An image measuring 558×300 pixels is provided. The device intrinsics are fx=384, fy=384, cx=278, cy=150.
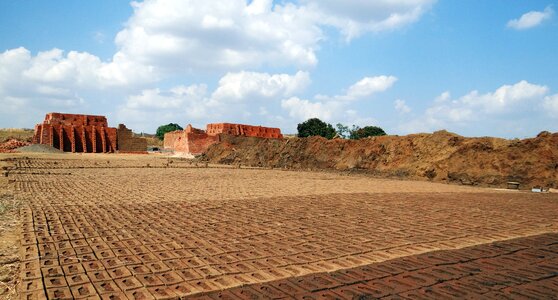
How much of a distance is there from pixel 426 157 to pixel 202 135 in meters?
21.6

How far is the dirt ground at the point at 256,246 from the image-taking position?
282 centimetres

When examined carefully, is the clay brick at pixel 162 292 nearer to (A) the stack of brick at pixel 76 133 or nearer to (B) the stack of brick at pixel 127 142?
(A) the stack of brick at pixel 76 133

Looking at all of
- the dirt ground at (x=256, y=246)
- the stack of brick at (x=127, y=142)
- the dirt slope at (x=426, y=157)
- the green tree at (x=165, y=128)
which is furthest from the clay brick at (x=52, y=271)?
the green tree at (x=165, y=128)

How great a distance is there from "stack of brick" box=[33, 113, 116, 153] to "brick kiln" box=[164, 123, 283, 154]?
5868mm

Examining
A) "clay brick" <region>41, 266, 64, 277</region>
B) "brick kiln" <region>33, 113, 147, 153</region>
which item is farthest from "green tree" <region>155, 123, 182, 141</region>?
"clay brick" <region>41, 266, 64, 277</region>

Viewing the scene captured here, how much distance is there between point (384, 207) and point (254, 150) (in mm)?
19096

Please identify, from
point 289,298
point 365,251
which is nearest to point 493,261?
point 365,251

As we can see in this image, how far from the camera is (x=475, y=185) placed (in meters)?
14.9

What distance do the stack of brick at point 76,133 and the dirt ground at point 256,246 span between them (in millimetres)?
25640

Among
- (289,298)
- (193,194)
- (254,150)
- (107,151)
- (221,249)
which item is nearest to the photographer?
(289,298)

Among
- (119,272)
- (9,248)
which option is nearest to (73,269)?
(119,272)

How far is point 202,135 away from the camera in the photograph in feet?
113

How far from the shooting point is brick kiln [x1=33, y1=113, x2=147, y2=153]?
29.6 m

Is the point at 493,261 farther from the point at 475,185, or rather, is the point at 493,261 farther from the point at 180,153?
the point at 180,153
